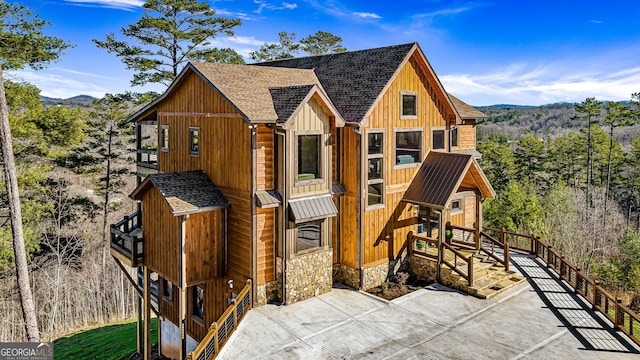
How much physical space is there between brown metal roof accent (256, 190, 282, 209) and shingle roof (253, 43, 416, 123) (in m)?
3.71

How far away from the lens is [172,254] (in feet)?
41.3

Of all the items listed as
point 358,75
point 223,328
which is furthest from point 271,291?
point 358,75

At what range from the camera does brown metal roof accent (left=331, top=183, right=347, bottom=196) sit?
47.3 ft

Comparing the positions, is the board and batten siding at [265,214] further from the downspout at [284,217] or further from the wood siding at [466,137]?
the wood siding at [466,137]

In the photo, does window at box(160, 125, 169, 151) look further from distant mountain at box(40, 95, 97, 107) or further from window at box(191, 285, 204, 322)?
distant mountain at box(40, 95, 97, 107)

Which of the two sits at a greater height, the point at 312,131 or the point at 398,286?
the point at 312,131

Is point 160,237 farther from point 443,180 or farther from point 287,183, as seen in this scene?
point 443,180

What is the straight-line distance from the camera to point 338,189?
575 inches

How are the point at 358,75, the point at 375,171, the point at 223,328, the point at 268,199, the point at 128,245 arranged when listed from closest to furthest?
the point at 223,328 < the point at 268,199 < the point at 128,245 < the point at 375,171 < the point at 358,75

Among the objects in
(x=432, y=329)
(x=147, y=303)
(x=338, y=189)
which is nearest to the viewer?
(x=432, y=329)

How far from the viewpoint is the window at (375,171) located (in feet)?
48.8

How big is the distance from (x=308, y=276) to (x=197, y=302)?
434 centimetres

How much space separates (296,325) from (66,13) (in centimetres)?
2794

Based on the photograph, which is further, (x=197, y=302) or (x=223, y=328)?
(x=197, y=302)
